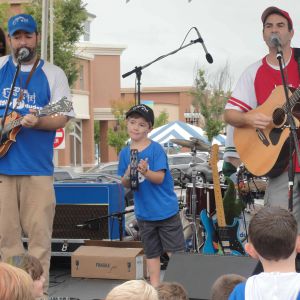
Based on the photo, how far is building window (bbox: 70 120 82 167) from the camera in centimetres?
3538

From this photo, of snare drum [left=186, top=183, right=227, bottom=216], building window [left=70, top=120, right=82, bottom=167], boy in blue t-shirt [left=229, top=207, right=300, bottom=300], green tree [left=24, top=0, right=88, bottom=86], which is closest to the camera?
boy in blue t-shirt [left=229, top=207, right=300, bottom=300]

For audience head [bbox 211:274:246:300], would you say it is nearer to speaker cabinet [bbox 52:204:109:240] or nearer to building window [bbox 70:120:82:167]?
speaker cabinet [bbox 52:204:109:240]

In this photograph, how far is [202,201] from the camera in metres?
7.64

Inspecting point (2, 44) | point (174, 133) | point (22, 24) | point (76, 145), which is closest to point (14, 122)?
point (22, 24)

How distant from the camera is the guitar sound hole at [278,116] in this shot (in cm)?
418

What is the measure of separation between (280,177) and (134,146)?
1384 millimetres

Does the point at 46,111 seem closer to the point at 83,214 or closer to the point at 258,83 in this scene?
the point at 258,83

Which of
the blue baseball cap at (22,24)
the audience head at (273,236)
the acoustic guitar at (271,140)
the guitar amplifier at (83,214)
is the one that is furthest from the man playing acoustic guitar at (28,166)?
the guitar amplifier at (83,214)

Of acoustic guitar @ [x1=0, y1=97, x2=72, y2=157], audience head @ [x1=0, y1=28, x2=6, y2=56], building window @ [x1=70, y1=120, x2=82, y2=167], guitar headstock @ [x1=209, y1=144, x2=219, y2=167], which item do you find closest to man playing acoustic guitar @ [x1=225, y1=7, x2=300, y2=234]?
acoustic guitar @ [x1=0, y1=97, x2=72, y2=157]

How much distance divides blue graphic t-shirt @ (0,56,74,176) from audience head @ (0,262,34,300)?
231 cm

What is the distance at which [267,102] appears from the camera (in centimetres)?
429

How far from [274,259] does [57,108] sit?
2162mm

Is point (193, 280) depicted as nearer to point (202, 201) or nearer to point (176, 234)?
point (176, 234)

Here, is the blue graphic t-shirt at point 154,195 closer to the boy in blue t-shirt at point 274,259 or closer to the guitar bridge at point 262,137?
the guitar bridge at point 262,137
